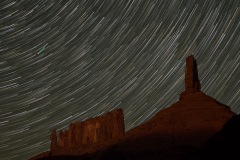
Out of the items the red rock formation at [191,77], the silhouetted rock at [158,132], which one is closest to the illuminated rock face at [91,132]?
the silhouetted rock at [158,132]

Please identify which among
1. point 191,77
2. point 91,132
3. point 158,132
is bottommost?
point 158,132

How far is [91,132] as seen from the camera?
203ft

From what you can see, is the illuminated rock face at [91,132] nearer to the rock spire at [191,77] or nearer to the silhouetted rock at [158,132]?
the silhouetted rock at [158,132]

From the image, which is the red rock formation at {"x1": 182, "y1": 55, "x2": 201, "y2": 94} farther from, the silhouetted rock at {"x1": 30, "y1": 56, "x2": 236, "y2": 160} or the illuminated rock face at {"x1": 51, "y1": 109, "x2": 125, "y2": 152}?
the illuminated rock face at {"x1": 51, "y1": 109, "x2": 125, "y2": 152}

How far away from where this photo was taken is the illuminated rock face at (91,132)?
59000 millimetres

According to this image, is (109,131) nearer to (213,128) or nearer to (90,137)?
(90,137)

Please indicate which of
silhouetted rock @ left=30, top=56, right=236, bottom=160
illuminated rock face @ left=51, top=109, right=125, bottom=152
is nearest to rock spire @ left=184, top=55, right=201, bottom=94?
silhouetted rock @ left=30, top=56, right=236, bottom=160

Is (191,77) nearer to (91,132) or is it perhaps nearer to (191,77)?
(191,77)

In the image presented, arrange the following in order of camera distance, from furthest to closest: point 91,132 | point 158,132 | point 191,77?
point 91,132, point 191,77, point 158,132

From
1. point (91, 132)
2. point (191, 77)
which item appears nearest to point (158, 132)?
point (191, 77)

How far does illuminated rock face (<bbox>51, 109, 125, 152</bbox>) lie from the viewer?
194 feet

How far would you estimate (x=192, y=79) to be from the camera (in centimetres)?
5947

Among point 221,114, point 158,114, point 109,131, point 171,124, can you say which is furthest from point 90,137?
point 221,114

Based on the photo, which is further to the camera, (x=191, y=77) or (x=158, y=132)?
(x=191, y=77)
